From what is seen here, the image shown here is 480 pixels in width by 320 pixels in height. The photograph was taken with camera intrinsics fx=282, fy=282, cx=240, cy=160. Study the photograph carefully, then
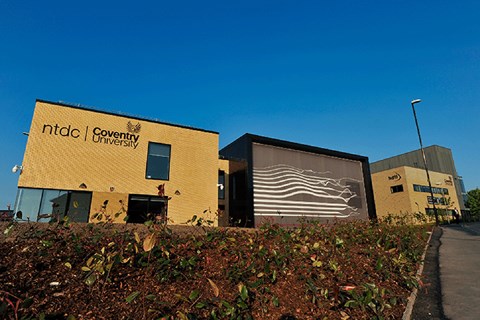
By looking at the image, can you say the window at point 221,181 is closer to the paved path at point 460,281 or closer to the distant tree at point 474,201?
the paved path at point 460,281

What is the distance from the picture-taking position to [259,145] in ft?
78.1

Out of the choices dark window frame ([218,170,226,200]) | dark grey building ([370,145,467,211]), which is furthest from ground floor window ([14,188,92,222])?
dark grey building ([370,145,467,211])

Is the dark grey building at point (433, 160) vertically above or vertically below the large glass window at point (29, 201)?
above

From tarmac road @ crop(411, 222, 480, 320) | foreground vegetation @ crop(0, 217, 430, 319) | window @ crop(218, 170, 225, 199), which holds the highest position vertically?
window @ crop(218, 170, 225, 199)

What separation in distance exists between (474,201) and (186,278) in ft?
315

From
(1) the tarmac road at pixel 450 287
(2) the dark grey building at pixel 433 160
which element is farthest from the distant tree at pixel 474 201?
(1) the tarmac road at pixel 450 287

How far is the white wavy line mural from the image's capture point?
891 inches

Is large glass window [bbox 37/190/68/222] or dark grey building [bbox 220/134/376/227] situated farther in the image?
dark grey building [bbox 220/134/376/227]

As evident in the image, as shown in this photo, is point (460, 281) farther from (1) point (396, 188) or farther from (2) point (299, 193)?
(1) point (396, 188)

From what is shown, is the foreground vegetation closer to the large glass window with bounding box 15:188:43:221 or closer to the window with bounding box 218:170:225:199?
the large glass window with bounding box 15:188:43:221

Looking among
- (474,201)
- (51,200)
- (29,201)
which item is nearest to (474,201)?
(474,201)

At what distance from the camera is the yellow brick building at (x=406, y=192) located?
4869 cm

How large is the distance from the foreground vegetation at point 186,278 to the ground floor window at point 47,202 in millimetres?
10707

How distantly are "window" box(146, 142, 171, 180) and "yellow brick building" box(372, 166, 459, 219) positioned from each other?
135 ft
